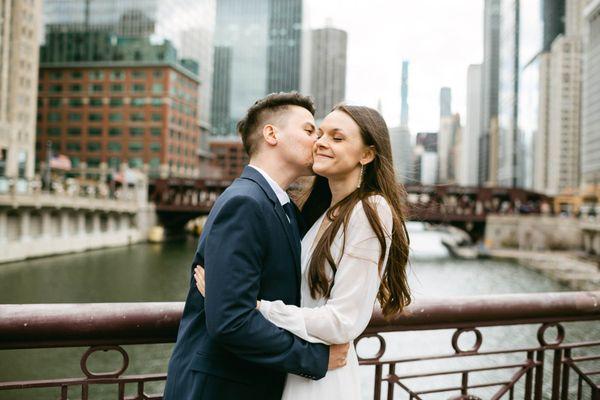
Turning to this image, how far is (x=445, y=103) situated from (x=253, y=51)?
130930 mm

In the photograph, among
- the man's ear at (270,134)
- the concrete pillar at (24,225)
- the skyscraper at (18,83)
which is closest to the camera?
the man's ear at (270,134)

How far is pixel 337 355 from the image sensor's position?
228 centimetres

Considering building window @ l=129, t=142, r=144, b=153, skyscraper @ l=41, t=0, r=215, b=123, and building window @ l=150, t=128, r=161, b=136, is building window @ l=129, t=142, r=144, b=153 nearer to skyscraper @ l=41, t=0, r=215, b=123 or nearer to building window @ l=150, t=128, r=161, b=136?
building window @ l=150, t=128, r=161, b=136

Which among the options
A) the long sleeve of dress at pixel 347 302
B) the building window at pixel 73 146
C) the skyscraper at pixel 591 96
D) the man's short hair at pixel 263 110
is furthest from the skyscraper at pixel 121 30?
the long sleeve of dress at pixel 347 302

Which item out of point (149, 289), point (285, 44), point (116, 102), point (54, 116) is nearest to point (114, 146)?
point (116, 102)

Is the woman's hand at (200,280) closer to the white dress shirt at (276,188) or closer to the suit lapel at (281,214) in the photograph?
the suit lapel at (281,214)

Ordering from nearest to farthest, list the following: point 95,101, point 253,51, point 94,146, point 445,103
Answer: point 445,103 < point 94,146 < point 95,101 < point 253,51

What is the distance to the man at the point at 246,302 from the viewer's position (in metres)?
2.03

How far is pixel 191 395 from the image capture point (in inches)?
83.8

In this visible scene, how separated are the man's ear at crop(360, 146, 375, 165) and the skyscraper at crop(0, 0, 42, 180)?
211 ft

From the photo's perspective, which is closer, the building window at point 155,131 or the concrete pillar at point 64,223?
the concrete pillar at point 64,223

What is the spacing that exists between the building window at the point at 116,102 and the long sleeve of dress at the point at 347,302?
3599 inches

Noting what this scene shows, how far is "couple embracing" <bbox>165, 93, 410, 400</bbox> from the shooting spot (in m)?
2.07

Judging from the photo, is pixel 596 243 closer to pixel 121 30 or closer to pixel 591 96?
pixel 591 96
